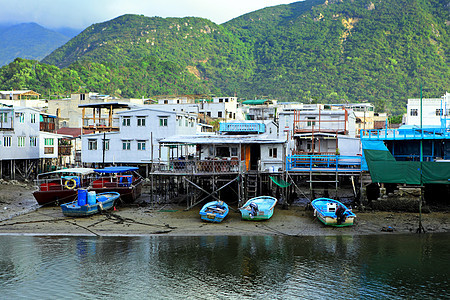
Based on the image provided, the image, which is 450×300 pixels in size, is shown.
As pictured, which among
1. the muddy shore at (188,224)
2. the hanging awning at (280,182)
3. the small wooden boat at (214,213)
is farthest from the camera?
the hanging awning at (280,182)

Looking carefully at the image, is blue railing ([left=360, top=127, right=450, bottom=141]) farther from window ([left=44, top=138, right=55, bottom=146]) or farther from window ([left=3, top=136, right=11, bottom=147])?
window ([left=44, top=138, right=55, bottom=146])

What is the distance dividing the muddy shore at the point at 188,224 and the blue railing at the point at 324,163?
344 centimetres

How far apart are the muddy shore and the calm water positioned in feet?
3.48

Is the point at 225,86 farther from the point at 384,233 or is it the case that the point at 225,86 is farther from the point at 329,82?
the point at 384,233

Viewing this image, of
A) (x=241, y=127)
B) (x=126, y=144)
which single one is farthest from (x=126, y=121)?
(x=241, y=127)

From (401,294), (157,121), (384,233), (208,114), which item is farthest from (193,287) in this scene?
(208,114)

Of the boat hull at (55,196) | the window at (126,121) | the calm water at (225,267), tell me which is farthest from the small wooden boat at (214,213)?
the window at (126,121)

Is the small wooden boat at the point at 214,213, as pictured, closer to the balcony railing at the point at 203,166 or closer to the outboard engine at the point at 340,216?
the balcony railing at the point at 203,166

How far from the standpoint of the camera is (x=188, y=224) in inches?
1302

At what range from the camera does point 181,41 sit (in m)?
178

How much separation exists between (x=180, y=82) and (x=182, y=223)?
11076 cm

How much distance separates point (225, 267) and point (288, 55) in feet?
478

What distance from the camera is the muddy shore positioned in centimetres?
3142

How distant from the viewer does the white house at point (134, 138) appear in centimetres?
5322
